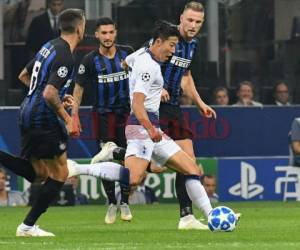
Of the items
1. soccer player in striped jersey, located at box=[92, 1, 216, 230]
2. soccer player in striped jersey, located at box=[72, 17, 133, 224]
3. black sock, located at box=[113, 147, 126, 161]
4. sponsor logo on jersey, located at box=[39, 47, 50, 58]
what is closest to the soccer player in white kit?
soccer player in striped jersey, located at box=[92, 1, 216, 230]

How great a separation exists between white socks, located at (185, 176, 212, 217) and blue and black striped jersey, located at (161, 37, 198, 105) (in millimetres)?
1554

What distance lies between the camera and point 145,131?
13773 mm

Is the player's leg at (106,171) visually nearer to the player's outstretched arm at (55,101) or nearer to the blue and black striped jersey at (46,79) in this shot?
the blue and black striped jersey at (46,79)

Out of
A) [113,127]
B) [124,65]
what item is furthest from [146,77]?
[113,127]

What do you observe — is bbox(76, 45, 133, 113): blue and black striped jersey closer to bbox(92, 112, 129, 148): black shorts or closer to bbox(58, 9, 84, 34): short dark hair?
bbox(92, 112, 129, 148): black shorts

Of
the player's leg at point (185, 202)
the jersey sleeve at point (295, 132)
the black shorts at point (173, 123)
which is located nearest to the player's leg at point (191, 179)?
the player's leg at point (185, 202)

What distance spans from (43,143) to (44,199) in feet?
1.73

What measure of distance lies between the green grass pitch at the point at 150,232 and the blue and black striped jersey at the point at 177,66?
59.4 inches

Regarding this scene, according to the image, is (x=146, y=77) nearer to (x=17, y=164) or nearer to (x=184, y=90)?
(x=17, y=164)

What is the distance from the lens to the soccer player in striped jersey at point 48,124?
1289 centimetres

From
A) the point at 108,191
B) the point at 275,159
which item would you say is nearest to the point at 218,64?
the point at 275,159

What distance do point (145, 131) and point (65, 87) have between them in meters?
1.11

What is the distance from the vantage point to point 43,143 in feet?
42.5

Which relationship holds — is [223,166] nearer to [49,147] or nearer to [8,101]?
[8,101]
